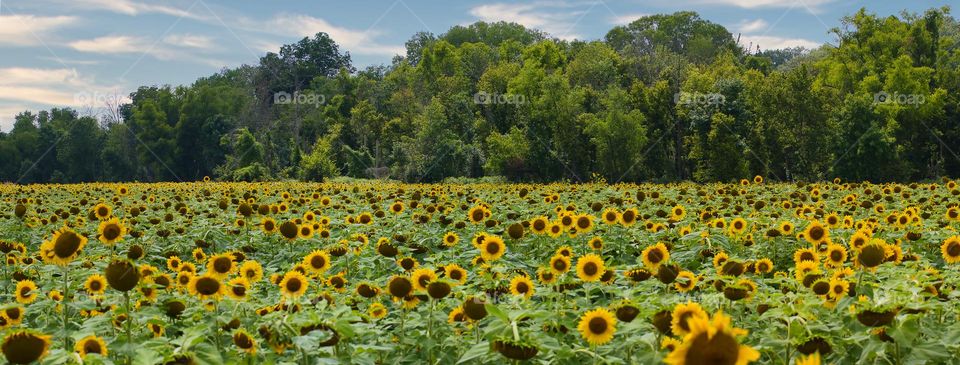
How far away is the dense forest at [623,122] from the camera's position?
127ft

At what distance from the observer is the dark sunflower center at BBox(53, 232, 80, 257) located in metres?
3.79

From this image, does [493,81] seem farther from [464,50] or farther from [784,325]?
[784,325]

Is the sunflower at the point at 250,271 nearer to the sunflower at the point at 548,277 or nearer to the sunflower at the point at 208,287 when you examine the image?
the sunflower at the point at 208,287

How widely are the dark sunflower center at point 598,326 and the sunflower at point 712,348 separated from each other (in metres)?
1.33

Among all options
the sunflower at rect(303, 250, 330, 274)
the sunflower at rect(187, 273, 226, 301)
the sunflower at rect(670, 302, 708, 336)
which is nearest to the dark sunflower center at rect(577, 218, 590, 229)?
the sunflower at rect(303, 250, 330, 274)

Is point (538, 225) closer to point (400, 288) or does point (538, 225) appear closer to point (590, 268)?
point (590, 268)

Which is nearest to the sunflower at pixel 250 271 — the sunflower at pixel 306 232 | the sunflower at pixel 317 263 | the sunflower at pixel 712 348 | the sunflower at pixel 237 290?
the sunflower at pixel 237 290

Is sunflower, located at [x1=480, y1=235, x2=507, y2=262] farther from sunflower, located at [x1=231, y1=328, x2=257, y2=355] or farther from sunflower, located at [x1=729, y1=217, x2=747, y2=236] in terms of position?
sunflower, located at [x1=729, y1=217, x2=747, y2=236]

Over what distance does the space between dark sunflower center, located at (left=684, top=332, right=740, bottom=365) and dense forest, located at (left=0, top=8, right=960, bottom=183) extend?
35600 millimetres

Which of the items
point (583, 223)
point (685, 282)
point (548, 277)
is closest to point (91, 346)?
point (548, 277)

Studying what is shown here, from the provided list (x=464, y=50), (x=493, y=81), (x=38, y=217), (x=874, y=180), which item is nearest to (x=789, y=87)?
(x=874, y=180)

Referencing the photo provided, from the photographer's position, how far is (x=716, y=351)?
1.68 meters

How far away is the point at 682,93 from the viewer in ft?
→ 142

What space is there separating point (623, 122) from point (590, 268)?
3809 cm
